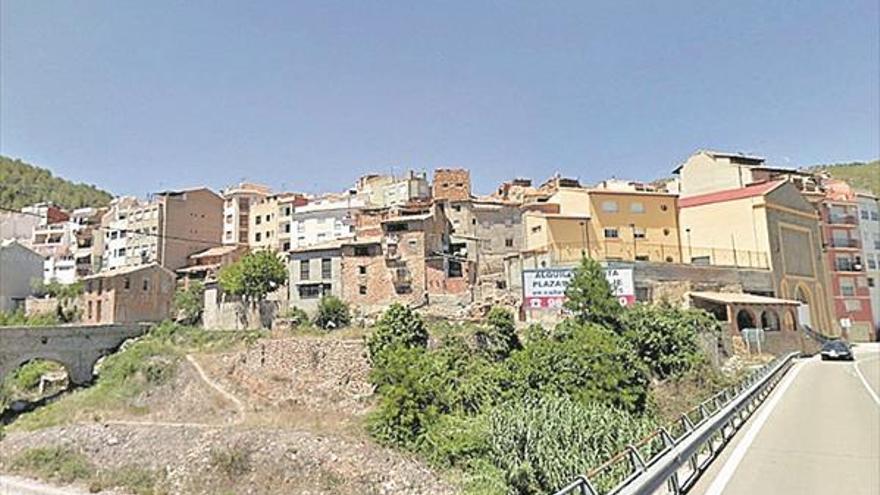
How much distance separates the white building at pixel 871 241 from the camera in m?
63.1

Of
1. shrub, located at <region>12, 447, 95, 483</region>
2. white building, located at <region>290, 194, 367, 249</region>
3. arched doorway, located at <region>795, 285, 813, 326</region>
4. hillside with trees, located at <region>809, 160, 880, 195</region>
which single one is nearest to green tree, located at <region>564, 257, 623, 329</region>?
arched doorway, located at <region>795, 285, 813, 326</region>

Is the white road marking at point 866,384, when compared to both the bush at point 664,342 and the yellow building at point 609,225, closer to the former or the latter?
the bush at point 664,342

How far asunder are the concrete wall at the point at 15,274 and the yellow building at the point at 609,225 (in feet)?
174

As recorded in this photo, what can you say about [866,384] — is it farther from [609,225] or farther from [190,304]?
[190,304]

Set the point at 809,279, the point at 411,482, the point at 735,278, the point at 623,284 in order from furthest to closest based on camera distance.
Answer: the point at 809,279, the point at 735,278, the point at 623,284, the point at 411,482

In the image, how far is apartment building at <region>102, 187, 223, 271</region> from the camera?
A: 2697 inches

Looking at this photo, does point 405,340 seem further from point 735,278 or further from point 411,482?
point 735,278

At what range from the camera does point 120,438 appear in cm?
3353

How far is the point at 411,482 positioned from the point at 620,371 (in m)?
10.2

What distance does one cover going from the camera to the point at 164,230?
68750 millimetres

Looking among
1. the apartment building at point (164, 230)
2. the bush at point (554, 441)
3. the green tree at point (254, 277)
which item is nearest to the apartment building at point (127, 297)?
A: the green tree at point (254, 277)

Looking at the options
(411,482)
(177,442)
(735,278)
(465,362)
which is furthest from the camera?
(735,278)

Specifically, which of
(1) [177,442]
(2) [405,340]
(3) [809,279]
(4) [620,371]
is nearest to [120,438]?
(1) [177,442]

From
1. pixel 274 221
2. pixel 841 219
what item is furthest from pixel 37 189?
pixel 841 219
